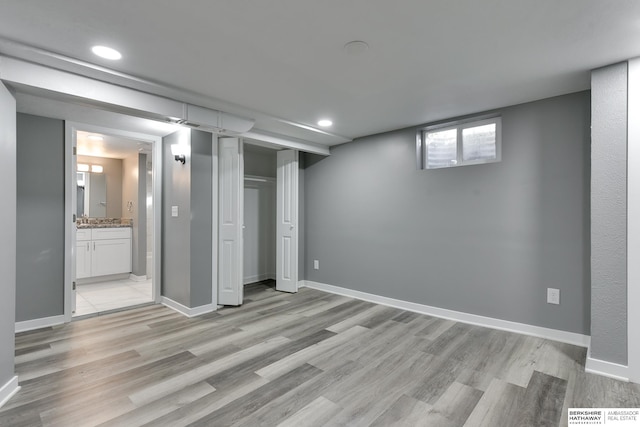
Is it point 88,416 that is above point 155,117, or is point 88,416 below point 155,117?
below

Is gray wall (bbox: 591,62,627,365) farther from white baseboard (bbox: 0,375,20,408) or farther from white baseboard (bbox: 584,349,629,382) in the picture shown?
white baseboard (bbox: 0,375,20,408)

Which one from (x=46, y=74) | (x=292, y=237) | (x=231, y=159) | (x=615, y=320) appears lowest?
(x=615, y=320)

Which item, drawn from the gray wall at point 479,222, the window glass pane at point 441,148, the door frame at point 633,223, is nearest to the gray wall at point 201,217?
the gray wall at point 479,222

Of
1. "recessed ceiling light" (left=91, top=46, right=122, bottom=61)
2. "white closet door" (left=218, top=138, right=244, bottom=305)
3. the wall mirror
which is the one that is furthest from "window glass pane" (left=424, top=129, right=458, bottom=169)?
the wall mirror

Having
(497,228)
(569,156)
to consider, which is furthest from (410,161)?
(569,156)

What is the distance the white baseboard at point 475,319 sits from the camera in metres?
2.76

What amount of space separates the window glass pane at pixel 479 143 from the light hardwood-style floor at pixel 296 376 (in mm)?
1878

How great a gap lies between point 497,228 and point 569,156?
2.94ft

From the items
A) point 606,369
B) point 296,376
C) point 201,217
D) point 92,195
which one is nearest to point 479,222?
point 606,369

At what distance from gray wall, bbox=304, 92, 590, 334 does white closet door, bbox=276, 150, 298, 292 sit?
0.51 meters

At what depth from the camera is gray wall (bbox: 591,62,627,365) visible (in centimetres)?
218

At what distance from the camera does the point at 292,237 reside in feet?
15.4

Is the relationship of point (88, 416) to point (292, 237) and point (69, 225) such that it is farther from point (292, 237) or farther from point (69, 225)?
point (292, 237)

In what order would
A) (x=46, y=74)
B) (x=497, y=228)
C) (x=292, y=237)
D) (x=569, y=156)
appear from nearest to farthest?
(x=46, y=74)
(x=569, y=156)
(x=497, y=228)
(x=292, y=237)
